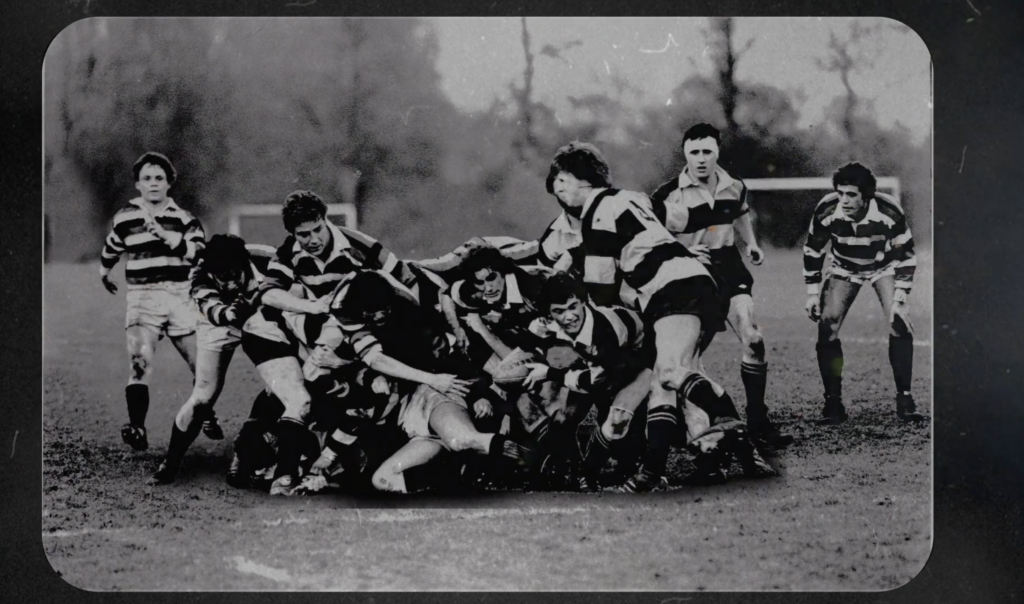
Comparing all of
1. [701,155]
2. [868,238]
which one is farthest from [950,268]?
[701,155]

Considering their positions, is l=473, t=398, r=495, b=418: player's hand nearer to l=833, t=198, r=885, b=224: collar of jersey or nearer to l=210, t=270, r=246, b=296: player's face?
l=210, t=270, r=246, b=296: player's face

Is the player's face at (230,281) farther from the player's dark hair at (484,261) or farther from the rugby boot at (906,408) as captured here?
the rugby boot at (906,408)

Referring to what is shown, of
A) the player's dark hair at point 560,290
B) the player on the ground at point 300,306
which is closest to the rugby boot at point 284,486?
the player on the ground at point 300,306

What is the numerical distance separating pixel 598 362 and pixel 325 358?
2.16ft

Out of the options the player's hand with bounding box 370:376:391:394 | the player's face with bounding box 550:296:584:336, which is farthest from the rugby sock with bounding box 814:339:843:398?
the player's hand with bounding box 370:376:391:394

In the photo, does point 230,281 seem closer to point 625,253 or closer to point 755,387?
point 625,253

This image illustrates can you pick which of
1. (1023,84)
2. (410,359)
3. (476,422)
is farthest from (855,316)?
(410,359)

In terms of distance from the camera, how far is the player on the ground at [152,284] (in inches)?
66.7

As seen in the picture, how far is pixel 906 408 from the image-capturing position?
171 cm

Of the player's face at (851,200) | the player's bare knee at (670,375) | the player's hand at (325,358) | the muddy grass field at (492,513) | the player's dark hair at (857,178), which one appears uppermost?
the player's dark hair at (857,178)

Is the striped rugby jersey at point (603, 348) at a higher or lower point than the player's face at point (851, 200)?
lower

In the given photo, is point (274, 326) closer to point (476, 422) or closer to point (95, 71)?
point (476, 422)

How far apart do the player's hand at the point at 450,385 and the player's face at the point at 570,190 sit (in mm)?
497

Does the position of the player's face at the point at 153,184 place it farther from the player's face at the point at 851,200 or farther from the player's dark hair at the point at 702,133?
the player's face at the point at 851,200
